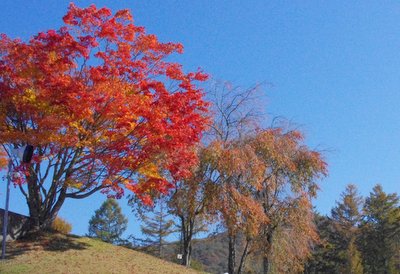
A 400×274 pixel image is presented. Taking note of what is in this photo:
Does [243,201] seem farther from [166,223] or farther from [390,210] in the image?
[390,210]

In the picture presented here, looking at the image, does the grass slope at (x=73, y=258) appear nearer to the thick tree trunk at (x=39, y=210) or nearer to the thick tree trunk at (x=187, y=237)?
the thick tree trunk at (x=39, y=210)

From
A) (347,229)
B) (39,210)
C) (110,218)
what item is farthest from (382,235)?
(39,210)

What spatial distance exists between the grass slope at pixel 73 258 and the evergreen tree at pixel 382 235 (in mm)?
38276

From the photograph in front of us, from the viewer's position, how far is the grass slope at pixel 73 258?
16062 mm

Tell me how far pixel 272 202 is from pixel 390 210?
33.7 m

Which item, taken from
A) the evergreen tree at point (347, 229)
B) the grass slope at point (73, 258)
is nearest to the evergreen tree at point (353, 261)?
the evergreen tree at point (347, 229)

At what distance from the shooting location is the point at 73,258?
1758 centimetres

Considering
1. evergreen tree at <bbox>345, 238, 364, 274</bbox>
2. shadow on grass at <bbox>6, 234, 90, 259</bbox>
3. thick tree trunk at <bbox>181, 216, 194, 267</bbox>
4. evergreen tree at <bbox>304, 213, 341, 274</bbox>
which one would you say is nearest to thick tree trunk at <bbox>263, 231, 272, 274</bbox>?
thick tree trunk at <bbox>181, 216, 194, 267</bbox>

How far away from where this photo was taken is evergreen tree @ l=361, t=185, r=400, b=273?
52.8 m

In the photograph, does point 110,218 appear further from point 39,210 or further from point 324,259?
point 39,210

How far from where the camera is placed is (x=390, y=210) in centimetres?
5641

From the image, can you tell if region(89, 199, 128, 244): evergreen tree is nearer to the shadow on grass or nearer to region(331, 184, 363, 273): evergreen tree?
region(331, 184, 363, 273): evergreen tree

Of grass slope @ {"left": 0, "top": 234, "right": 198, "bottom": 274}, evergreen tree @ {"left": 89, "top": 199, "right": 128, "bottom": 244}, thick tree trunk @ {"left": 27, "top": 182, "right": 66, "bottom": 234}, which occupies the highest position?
evergreen tree @ {"left": 89, "top": 199, "right": 128, "bottom": 244}

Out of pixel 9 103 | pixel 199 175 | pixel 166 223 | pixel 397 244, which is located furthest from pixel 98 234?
→ pixel 9 103
